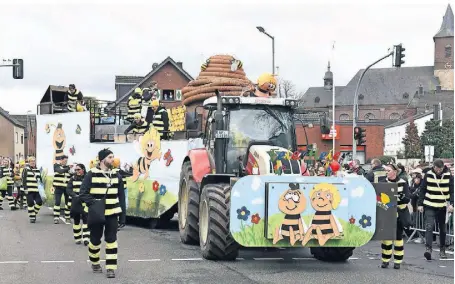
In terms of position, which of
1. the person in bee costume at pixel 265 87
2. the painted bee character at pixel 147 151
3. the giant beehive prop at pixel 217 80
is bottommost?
the painted bee character at pixel 147 151

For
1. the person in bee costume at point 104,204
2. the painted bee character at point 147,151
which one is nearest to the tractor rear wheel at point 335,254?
the person in bee costume at point 104,204

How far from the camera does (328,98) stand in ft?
484

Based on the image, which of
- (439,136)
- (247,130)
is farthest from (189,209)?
(439,136)

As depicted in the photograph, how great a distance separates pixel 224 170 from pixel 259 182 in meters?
2.04

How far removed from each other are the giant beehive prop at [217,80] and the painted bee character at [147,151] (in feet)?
5.72

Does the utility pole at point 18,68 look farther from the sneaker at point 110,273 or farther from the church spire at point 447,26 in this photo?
the church spire at point 447,26

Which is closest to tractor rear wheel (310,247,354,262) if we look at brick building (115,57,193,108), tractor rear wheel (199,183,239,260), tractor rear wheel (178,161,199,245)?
tractor rear wheel (199,183,239,260)

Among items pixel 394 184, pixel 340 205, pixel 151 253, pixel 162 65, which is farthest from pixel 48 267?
pixel 162 65

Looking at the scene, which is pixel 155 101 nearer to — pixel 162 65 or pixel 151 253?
pixel 151 253

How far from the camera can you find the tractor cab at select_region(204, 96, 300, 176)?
43.0 ft

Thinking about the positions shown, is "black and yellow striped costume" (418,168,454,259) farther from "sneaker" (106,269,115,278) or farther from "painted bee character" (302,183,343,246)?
"sneaker" (106,269,115,278)

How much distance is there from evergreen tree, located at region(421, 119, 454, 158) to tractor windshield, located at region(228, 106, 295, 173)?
75792mm

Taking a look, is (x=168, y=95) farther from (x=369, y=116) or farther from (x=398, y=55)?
(x=369, y=116)

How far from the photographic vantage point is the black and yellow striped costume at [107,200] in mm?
10828
